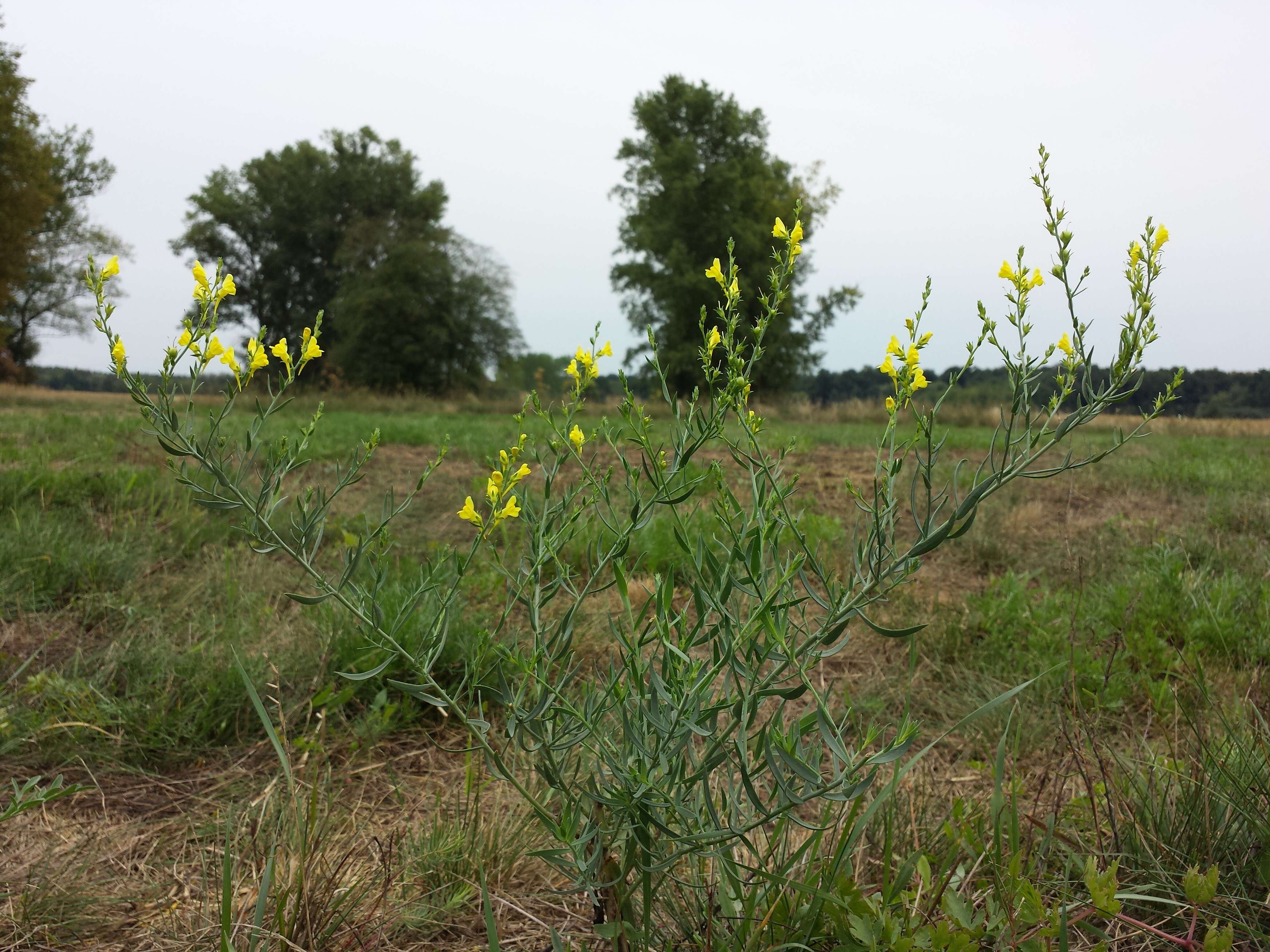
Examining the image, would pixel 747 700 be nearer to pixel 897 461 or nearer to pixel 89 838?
pixel 897 461

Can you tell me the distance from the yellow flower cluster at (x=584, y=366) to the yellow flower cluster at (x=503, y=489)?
14 centimetres

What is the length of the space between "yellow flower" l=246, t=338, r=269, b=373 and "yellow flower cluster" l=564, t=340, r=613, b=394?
1.60 feet

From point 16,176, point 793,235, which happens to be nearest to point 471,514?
point 793,235

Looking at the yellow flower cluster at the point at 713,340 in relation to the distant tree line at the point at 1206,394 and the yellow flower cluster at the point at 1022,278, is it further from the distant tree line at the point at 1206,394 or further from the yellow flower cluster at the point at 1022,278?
the distant tree line at the point at 1206,394

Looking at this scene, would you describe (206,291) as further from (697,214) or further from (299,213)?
(299,213)

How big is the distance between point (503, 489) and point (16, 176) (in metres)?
29.5

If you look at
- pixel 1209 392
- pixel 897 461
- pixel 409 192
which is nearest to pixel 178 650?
pixel 897 461

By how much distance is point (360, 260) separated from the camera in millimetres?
38250

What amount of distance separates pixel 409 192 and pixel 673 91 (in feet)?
54.7

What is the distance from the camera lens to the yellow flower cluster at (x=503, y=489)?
132cm

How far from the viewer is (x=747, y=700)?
41.1 inches

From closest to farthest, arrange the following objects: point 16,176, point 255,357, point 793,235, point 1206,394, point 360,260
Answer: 1. point 255,357
2. point 793,235
3. point 1206,394
4. point 16,176
5. point 360,260

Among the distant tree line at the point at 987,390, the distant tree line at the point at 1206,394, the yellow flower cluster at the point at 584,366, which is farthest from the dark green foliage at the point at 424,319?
the yellow flower cluster at the point at 584,366

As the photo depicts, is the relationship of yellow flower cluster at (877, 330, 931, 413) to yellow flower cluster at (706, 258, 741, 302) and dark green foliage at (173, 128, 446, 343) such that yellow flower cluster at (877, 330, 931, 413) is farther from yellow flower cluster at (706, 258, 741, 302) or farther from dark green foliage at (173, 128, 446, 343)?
dark green foliage at (173, 128, 446, 343)
